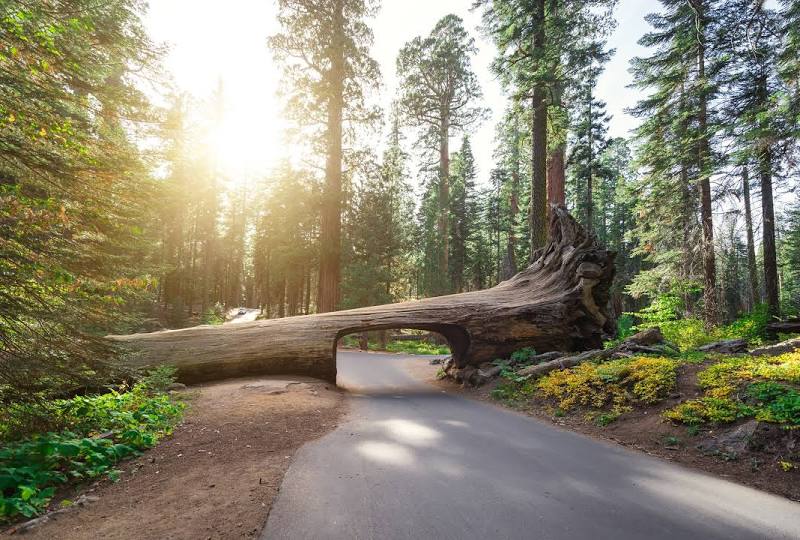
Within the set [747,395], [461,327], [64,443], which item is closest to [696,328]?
[461,327]

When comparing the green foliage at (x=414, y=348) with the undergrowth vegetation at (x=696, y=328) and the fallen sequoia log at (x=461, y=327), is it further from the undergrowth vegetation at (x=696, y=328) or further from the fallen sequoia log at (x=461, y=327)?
the fallen sequoia log at (x=461, y=327)

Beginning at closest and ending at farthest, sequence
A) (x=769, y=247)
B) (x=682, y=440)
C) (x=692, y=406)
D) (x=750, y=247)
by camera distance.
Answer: (x=682, y=440) < (x=692, y=406) < (x=769, y=247) < (x=750, y=247)

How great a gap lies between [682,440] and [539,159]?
10.7 metres

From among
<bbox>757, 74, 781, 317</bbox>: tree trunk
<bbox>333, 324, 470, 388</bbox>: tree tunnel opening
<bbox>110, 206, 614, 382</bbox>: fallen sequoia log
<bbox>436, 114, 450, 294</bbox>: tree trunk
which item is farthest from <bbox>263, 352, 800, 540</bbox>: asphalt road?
<bbox>436, 114, 450, 294</bbox>: tree trunk

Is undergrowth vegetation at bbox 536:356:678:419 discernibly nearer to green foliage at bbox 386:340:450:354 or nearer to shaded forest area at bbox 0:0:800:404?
shaded forest area at bbox 0:0:800:404

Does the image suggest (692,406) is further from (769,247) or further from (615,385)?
(769,247)

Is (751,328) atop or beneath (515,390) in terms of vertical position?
atop

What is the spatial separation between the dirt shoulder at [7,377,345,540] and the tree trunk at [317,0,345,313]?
356 inches

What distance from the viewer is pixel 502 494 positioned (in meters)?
3.46

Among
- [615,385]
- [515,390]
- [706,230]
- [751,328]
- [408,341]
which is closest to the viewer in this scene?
[615,385]

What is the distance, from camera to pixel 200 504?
317 cm

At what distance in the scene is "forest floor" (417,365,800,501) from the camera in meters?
3.90

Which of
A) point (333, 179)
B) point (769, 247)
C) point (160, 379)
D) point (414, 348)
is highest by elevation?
point (333, 179)

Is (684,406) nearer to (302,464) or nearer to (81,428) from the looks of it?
(302,464)
